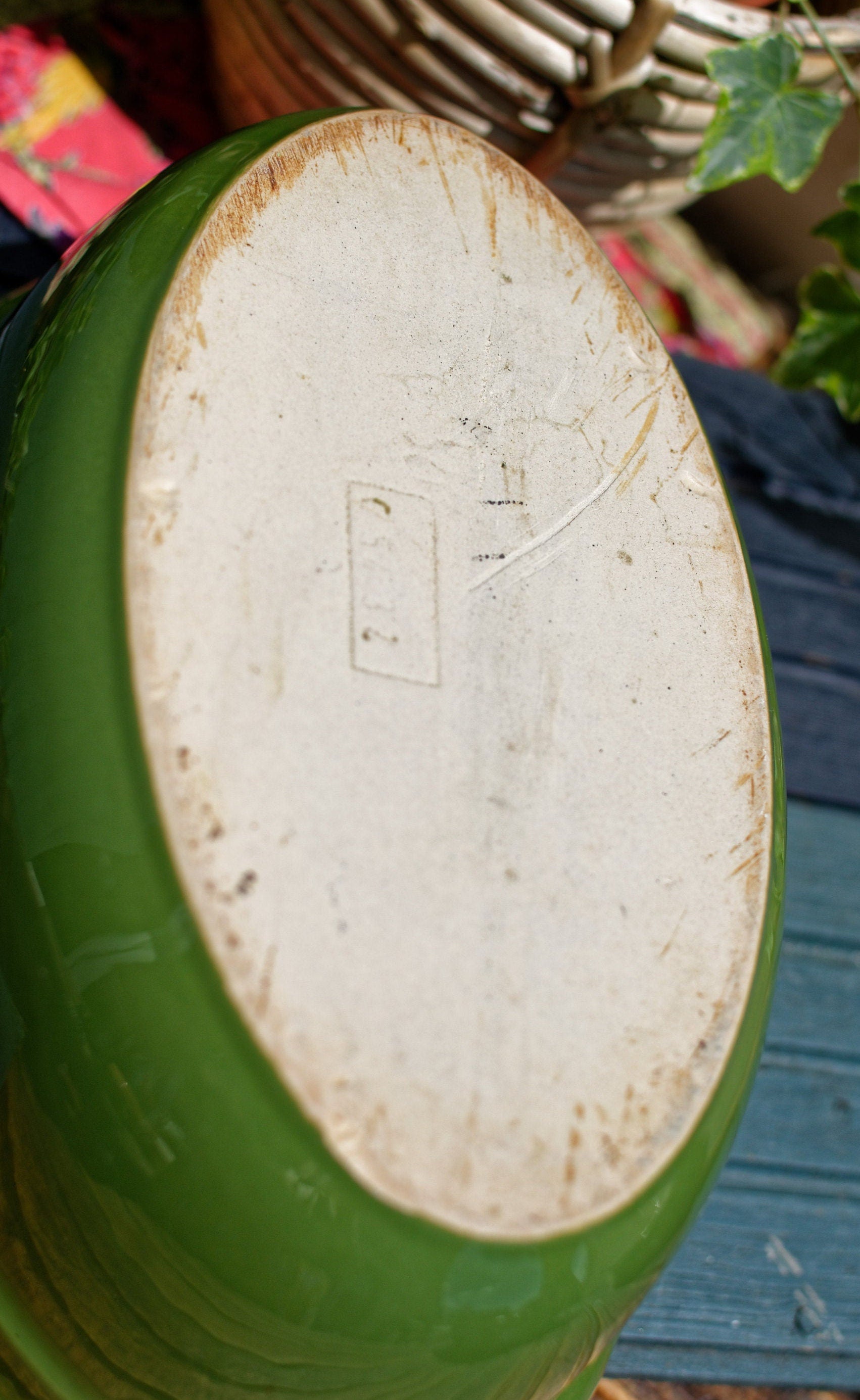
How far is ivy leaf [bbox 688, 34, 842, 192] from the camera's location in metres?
0.92

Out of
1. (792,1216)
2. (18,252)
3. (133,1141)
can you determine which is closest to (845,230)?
(18,252)

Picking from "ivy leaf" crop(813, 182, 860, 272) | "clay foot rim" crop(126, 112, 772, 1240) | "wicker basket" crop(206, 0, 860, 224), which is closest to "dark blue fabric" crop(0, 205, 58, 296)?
"wicker basket" crop(206, 0, 860, 224)

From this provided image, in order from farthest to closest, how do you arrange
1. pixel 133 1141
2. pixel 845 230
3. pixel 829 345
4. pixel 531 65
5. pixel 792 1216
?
pixel 829 345, pixel 845 230, pixel 792 1216, pixel 531 65, pixel 133 1141

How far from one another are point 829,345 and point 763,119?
37cm

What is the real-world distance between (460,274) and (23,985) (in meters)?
0.49

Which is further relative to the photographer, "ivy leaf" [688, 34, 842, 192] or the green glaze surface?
"ivy leaf" [688, 34, 842, 192]

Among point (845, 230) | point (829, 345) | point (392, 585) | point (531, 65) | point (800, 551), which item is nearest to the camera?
point (392, 585)

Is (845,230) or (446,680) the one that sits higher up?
(845,230)

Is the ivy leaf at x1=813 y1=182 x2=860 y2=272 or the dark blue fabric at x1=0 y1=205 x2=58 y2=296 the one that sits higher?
the ivy leaf at x1=813 y1=182 x2=860 y2=272

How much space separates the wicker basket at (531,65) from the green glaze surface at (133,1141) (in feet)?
1.63

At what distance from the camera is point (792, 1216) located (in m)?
1.02

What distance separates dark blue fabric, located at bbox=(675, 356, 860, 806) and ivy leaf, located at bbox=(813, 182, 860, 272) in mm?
267

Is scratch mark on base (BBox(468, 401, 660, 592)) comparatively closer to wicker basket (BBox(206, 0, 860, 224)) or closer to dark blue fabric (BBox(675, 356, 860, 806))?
wicker basket (BBox(206, 0, 860, 224))

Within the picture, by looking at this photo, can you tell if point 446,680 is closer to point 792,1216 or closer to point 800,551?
point 792,1216
